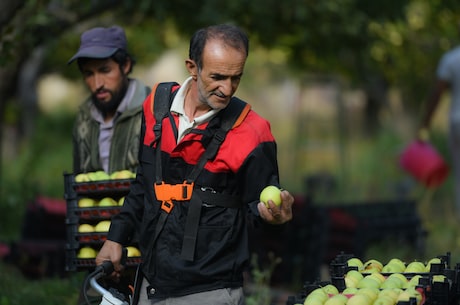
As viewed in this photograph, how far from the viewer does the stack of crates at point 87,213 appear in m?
4.98

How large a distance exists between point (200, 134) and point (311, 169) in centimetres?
1586

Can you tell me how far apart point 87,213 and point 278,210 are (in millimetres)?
1416

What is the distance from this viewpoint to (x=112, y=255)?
453 cm

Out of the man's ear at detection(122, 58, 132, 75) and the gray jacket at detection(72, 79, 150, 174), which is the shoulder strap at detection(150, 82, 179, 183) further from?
the man's ear at detection(122, 58, 132, 75)

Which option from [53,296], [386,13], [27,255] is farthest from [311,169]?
[53,296]

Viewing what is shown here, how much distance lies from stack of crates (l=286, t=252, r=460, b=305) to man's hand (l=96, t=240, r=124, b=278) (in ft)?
2.71

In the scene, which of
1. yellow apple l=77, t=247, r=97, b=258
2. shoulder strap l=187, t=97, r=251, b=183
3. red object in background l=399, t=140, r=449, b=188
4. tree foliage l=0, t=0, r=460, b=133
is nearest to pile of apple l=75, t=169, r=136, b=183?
yellow apple l=77, t=247, r=97, b=258

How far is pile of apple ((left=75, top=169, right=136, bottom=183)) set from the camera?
16.6 feet

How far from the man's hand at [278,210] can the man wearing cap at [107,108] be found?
1.37 m

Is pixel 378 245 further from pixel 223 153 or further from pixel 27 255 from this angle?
pixel 223 153

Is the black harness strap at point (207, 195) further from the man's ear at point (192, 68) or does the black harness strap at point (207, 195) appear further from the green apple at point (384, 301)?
the green apple at point (384, 301)

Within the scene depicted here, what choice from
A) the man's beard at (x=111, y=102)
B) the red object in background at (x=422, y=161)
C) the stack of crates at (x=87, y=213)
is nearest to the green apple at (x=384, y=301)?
the stack of crates at (x=87, y=213)

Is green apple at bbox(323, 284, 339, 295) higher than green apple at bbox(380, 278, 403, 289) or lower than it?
lower

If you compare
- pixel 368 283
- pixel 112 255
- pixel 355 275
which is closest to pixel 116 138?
pixel 112 255
